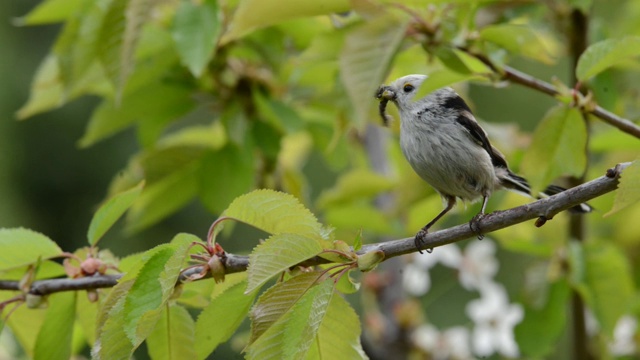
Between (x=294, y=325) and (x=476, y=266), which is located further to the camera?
(x=476, y=266)

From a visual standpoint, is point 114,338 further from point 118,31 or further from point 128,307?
point 118,31

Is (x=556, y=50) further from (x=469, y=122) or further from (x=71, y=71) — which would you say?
(x=71, y=71)

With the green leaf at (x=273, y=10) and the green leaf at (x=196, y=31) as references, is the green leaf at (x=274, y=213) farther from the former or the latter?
the green leaf at (x=196, y=31)

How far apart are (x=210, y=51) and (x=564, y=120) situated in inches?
36.2

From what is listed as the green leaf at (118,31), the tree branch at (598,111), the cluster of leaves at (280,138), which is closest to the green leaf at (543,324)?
the cluster of leaves at (280,138)

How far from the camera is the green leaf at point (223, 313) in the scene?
170 cm

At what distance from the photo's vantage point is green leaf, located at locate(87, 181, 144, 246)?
1819mm

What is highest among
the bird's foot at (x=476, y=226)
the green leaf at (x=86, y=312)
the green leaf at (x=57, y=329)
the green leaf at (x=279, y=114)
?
the bird's foot at (x=476, y=226)

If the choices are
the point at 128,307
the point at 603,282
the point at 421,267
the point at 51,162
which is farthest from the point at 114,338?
the point at 51,162

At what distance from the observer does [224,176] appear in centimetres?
276

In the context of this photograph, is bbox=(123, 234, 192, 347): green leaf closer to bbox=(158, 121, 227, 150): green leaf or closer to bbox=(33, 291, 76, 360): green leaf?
bbox=(33, 291, 76, 360): green leaf

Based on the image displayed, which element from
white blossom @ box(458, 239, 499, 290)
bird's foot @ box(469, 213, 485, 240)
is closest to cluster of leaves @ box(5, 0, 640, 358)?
bird's foot @ box(469, 213, 485, 240)

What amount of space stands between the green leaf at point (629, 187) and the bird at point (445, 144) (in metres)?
0.68

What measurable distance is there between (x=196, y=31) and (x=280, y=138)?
583 millimetres
